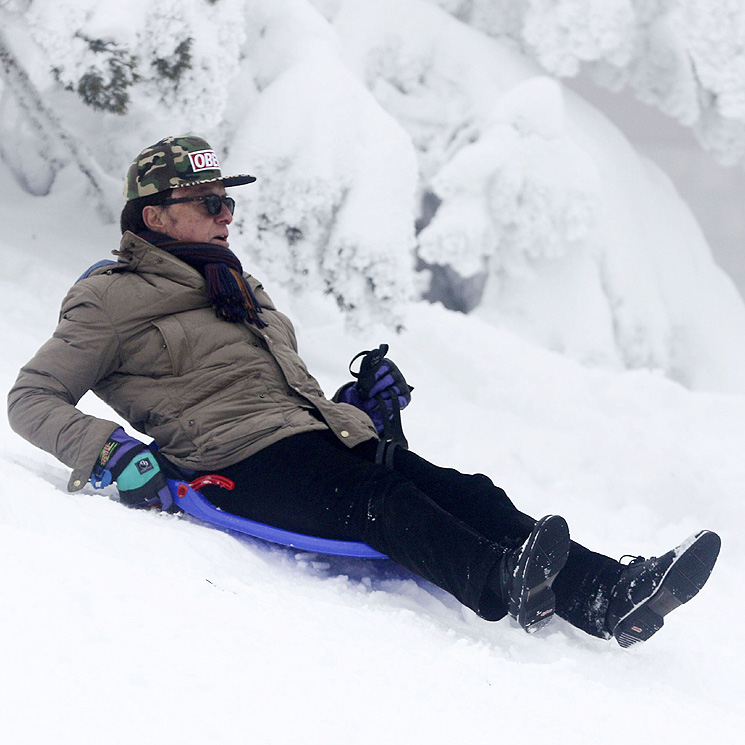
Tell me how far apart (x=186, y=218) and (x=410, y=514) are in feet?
3.99

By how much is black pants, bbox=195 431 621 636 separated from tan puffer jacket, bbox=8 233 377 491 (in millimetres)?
103

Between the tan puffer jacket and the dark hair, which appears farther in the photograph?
the dark hair

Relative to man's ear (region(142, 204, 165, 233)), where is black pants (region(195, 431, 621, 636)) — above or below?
below

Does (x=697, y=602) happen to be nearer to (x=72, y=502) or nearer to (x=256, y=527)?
(x=256, y=527)

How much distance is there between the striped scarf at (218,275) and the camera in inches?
104

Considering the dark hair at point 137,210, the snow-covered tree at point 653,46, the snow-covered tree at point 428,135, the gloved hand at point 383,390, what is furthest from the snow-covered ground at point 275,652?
the snow-covered tree at point 653,46

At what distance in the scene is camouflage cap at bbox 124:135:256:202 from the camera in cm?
266

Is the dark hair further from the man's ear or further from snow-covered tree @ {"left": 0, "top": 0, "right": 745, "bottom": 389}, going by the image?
snow-covered tree @ {"left": 0, "top": 0, "right": 745, "bottom": 389}

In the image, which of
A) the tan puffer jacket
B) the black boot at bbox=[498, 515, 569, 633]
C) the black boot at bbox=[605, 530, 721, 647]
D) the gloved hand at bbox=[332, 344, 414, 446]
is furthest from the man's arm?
the black boot at bbox=[605, 530, 721, 647]

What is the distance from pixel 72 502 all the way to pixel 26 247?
4550 millimetres

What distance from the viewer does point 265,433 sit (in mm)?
2520

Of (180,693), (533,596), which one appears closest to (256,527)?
(533,596)

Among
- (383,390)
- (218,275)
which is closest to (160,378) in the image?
(218,275)

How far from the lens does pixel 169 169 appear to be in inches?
105
